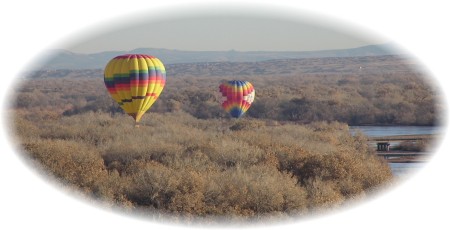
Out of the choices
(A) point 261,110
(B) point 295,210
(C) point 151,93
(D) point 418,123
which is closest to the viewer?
(B) point 295,210

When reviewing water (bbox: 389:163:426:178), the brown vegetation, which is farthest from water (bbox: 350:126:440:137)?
the brown vegetation

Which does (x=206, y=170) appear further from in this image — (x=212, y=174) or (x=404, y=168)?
(x=404, y=168)

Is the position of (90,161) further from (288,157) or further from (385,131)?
(385,131)

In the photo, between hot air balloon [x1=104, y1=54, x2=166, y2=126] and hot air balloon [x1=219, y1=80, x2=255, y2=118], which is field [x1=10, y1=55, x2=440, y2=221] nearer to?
hot air balloon [x1=104, y1=54, x2=166, y2=126]

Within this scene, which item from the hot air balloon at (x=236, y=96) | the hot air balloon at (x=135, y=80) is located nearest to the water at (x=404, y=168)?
the hot air balloon at (x=135, y=80)

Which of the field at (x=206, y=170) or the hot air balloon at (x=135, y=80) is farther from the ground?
the hot air balloon at (x=135, y=80)

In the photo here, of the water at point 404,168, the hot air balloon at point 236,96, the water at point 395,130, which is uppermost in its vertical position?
the hot air balloon at point 236,96

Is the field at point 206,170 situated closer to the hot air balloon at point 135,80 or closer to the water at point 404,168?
the hot air balloon at point 135,80

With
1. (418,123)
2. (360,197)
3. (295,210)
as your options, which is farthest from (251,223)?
(418,123)
